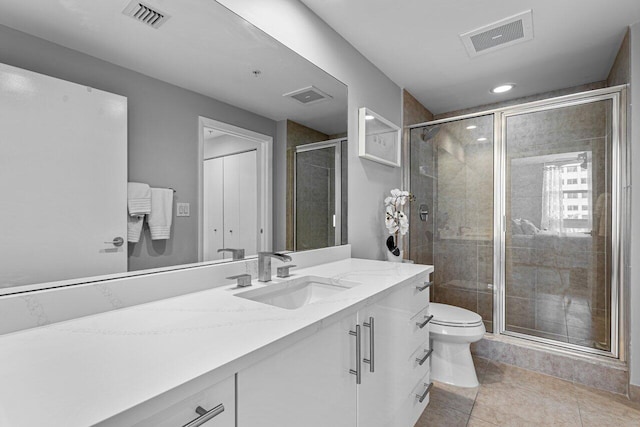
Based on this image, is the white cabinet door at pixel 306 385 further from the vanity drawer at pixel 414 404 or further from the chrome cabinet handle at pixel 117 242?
the chrome cabinet handle at pixel 117 242

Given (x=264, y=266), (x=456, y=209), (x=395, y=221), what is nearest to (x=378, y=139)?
(x=395, y=221)

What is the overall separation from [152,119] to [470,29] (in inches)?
78.6

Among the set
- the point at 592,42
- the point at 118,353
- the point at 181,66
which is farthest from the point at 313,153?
the point at 592,42

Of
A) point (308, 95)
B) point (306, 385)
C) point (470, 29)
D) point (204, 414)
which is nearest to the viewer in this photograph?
point (204, 414)

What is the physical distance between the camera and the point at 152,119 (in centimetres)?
104

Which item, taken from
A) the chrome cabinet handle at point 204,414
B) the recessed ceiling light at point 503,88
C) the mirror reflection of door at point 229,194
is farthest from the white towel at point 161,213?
the recessed ceiling light at point 503,88

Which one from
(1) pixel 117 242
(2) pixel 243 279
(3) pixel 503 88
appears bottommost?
(2) pixel 243 279

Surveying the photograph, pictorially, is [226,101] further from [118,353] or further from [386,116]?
[386,116]

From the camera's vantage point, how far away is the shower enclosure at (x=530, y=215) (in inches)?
85.3

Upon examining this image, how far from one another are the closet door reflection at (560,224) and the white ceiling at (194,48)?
1.75 metres

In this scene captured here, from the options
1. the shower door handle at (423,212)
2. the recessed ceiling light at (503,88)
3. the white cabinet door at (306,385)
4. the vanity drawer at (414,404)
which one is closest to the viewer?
the white cabinet door at (306,385)

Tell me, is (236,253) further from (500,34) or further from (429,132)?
(429,132)

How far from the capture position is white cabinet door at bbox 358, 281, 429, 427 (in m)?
1.12

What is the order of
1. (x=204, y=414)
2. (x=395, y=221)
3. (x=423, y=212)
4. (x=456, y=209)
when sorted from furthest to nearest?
(x=423, y=212) < (x=456, y=209) < (x=395, y=221) < (x=204, y=414)
